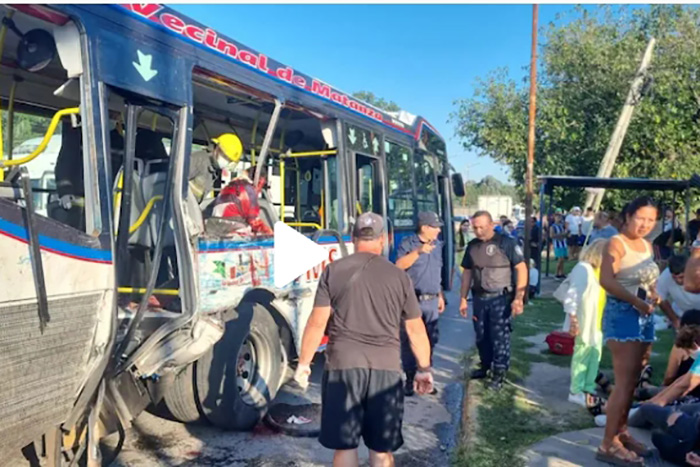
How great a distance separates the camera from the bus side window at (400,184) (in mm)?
7449

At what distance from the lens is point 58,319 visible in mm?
2924

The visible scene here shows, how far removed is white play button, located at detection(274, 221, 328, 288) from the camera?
498 centimetres

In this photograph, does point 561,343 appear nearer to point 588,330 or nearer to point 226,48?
point 588,330

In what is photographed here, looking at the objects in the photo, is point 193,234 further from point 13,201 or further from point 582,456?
point 582,456

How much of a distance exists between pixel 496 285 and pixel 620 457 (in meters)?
2.08

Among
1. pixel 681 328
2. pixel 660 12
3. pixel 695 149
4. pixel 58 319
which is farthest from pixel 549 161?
pixel 58 319

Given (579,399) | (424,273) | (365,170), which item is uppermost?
(365,170)

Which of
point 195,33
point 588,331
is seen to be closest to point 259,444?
point 588,331

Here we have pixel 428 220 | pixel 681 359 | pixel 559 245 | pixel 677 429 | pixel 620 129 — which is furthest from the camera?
pixel 620 129

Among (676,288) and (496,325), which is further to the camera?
(496,325)

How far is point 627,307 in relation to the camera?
3844mm

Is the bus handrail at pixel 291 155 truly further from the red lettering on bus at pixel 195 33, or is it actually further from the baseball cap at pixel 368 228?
the baseball cap at pixel 368 228

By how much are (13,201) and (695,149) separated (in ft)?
59.9

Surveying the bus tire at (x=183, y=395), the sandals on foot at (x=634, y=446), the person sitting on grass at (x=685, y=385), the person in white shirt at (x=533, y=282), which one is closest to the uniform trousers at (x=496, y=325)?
the person sitting on grass at (x=685, y=385)
